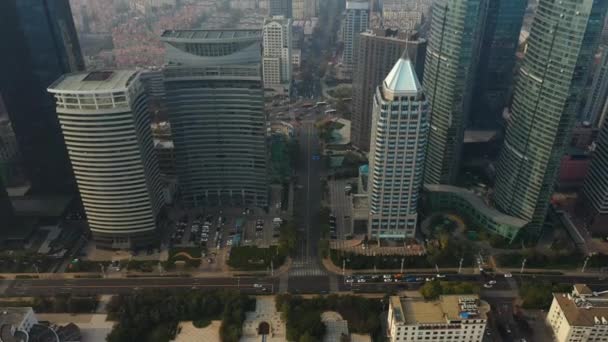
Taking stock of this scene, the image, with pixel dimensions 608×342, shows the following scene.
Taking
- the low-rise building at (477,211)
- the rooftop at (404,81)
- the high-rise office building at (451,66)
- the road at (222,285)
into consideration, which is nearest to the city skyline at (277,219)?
the rooftop at (404,81)

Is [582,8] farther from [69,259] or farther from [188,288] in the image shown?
[69,259]

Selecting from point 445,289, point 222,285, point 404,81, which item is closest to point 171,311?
point 222,285

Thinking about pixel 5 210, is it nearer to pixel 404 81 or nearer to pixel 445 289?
pixel 404 81

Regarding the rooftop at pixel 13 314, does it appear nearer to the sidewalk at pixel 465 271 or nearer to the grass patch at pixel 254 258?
the grass patch at pixel 254 258

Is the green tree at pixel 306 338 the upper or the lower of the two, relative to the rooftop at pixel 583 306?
lower

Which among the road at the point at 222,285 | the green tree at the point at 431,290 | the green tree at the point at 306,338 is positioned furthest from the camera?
the road at the point at 222,285

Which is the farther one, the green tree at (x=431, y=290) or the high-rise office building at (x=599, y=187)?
the high-rise office building at (x=599, y=187)

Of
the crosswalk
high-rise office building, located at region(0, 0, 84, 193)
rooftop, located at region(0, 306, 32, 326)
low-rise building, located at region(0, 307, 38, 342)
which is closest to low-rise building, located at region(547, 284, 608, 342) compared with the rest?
the crosswalk
